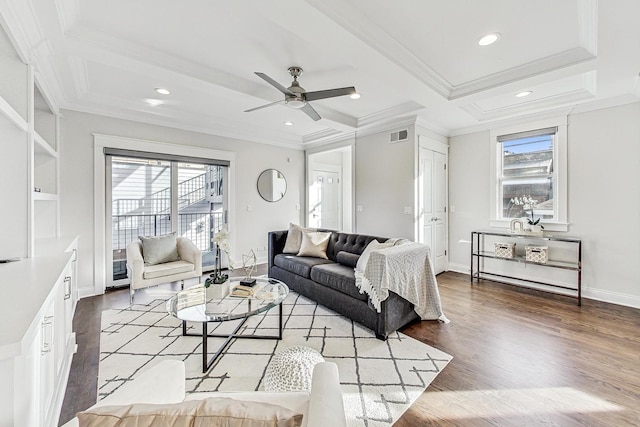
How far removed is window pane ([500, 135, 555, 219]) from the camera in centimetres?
402

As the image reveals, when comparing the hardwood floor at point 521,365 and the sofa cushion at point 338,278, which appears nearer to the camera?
the hardwood floor at point 521,365

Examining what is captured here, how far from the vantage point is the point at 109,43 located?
7.72 feet

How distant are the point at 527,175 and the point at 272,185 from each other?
437 centimetres

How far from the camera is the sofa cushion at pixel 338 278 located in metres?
2.79

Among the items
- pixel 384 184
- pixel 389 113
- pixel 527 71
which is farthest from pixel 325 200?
pixel 527 71

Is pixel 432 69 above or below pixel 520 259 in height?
above

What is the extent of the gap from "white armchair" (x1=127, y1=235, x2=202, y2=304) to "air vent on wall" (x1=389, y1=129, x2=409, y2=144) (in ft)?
11.3

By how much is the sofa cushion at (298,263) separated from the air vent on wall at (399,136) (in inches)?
88.9

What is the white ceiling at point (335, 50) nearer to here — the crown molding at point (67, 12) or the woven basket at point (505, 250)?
the crown molding at point (67, 12)

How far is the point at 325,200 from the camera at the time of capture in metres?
6.95

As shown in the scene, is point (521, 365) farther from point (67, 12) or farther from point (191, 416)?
point (67, 12)

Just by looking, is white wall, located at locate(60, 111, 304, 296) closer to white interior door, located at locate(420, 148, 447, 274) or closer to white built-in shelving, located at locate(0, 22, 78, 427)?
white built-in shelving, located at locate(0, 22, 78, 427)

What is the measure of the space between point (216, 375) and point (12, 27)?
2.77m

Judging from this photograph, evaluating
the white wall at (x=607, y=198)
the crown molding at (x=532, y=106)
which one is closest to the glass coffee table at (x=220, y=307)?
the crown molding at (x=532, y=106)
